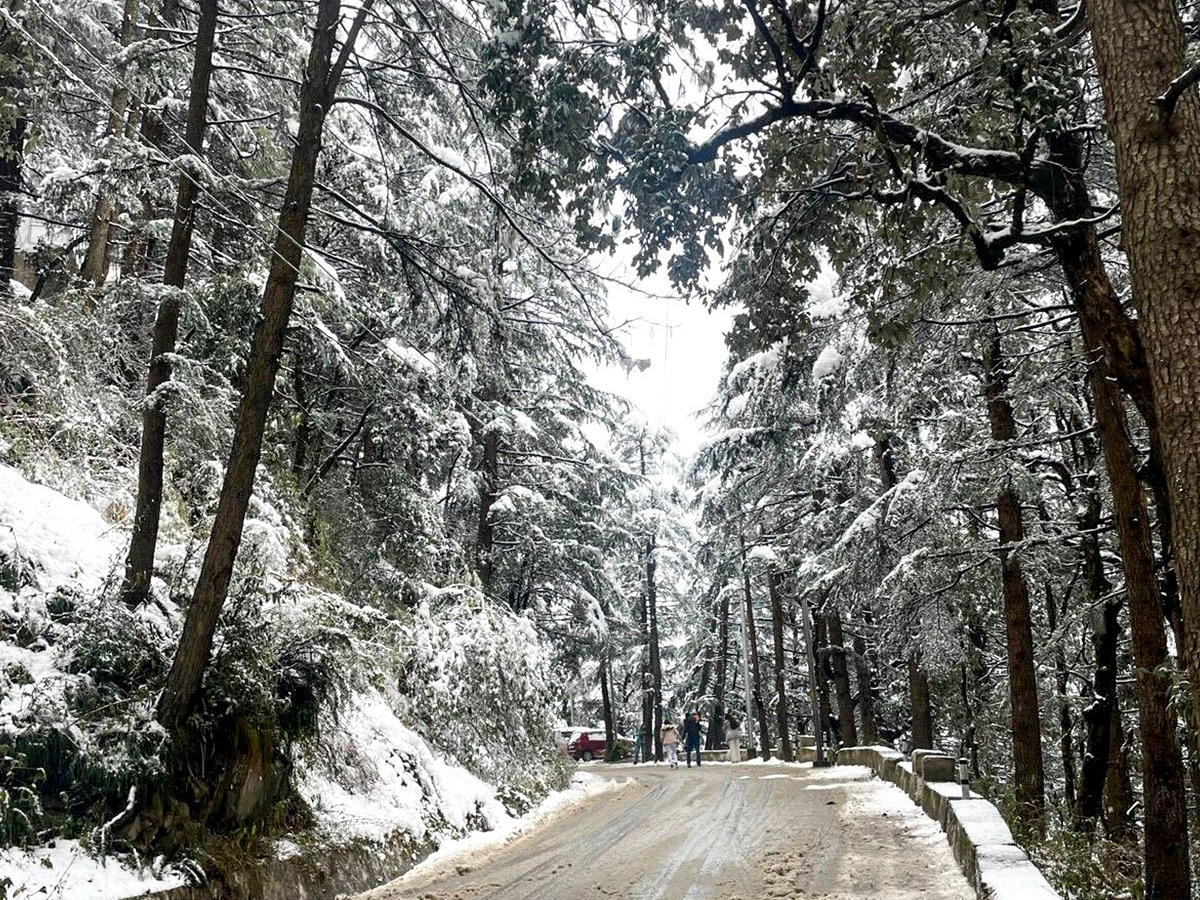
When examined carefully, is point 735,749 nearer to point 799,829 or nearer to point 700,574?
point 700,574

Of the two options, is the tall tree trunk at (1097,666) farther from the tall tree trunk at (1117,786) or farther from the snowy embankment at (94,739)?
the snowy embankment at (94,739)


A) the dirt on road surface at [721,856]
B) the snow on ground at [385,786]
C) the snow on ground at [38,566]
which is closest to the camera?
the snow on ground at [38,566]

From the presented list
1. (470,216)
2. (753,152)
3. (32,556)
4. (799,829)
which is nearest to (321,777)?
(32,556)

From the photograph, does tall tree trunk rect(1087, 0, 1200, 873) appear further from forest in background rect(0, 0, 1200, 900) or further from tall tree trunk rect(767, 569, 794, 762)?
tall tree trunk rect(767, 569, 794, 762)

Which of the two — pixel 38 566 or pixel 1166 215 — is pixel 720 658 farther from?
pixel 1166 215

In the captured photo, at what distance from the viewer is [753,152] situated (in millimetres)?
8203

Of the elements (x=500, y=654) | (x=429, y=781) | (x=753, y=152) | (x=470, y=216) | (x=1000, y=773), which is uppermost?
(x=470, y=216)

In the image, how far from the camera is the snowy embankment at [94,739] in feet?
20.1

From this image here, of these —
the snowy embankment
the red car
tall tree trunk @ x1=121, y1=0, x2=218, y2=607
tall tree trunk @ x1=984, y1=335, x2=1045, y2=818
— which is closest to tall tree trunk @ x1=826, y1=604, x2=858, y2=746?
tall tree trunk @ x1=984, y1=335, x2=1045, y2=818

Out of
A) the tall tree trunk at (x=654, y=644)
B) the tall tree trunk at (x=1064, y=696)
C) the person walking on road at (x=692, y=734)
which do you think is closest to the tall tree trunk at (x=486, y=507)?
the person walking on road at (x=692, y=734)

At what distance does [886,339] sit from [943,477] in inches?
245

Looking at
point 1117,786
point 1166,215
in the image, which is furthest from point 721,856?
point 1117,786

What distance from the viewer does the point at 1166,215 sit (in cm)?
449

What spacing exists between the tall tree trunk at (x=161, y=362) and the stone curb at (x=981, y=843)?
7.36 meters
